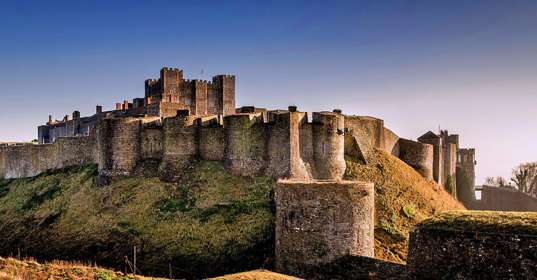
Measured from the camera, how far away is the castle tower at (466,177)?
5016cm

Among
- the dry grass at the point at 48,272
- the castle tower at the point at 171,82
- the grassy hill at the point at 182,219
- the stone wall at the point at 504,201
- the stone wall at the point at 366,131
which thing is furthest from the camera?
the castle tower at the point at 171,82

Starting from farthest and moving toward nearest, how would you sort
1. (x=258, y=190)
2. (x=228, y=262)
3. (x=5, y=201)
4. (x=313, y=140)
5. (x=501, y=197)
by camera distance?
1. (x=501, y=197)
2. (x=5, y=201)
3. (x=313, y=140)
4. (x=258, y=190)
5. (x=228, y=262)

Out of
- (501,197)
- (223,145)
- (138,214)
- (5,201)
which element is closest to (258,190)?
(223,145)

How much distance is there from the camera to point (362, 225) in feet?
64.3

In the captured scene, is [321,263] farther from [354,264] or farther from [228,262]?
[228,262]

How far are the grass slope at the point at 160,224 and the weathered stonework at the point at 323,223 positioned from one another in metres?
2.35

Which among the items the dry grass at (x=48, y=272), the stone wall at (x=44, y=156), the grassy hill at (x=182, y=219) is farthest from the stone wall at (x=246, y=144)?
the stone wall at (x=44, y=156)

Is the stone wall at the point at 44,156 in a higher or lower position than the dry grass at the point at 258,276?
higher

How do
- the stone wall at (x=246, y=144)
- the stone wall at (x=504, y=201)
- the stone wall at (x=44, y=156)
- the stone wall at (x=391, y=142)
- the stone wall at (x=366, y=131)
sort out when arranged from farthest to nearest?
the stone wall at (x=504, y=201) < the stone wall at (x=44, y=156) < the stone wall at (x=391, y=142) < the stone wall at (x=366, y=131) < the stone wall at (x=246, y=144)

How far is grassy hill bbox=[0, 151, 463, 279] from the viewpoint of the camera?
2305cm

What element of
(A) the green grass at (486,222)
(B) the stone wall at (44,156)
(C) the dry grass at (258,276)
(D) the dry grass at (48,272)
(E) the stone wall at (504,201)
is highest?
(B) the stone wall at (44,156)

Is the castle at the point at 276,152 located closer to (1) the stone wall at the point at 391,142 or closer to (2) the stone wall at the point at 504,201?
(1) the stone wall at the point at 391,142

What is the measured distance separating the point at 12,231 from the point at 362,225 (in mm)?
23529

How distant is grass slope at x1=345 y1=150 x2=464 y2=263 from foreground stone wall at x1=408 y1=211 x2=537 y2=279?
690cm
